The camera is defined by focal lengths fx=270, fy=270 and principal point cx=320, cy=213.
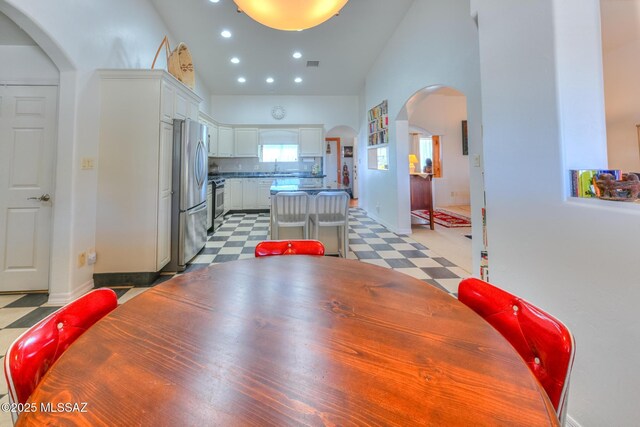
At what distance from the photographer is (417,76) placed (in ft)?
12.3

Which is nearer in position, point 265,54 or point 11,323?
point 11,323

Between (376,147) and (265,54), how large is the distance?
2.78 metres

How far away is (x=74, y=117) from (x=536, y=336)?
335 centimetres

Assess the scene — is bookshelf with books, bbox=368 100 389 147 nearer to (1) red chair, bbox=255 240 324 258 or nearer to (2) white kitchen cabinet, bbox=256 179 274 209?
(2) white kitchen cabinet, bbox=256 179 274 209

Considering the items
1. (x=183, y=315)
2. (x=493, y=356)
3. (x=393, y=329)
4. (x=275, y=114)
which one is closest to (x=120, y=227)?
(x=183, y=315)

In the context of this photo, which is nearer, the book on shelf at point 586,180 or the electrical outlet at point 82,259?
the book on shelf at point 586,180

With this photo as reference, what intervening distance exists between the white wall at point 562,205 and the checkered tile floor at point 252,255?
1.19 m

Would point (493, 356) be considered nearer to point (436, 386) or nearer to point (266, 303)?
point (436, 386)

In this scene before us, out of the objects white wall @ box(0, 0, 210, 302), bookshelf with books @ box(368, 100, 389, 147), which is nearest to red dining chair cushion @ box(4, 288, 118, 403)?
white wall @ box(0, 0, 210, 302)

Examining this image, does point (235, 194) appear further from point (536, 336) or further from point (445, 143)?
point (536, 336)

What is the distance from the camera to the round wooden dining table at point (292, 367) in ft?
1.46

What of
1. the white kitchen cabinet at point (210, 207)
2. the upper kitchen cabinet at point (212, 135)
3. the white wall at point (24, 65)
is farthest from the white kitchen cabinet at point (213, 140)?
the white wall at point (24, 65)

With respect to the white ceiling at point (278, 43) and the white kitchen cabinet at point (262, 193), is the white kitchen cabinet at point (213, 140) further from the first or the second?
the white kitchen cabinet at point (262, 193)

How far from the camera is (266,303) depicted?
33.4 inches
